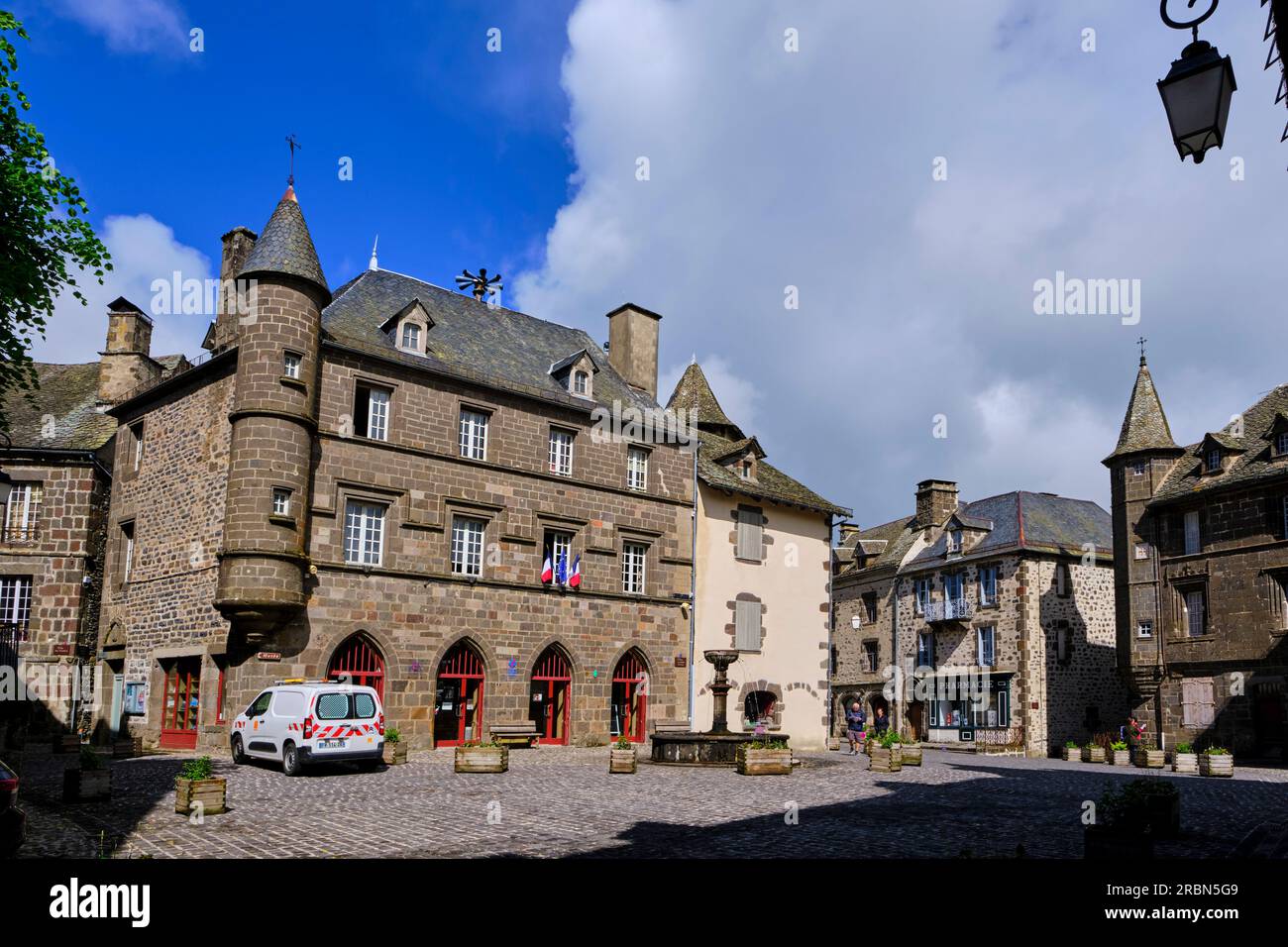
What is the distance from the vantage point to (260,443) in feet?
77.5

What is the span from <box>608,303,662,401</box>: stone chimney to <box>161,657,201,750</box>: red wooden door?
51.5 ft

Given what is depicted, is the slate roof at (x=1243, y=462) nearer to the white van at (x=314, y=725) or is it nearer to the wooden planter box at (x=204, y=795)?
the white van at (x=314, y=725)

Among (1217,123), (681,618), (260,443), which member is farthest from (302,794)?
(681,618)

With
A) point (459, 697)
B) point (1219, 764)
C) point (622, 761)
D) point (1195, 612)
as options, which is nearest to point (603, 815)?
point (622, 761)

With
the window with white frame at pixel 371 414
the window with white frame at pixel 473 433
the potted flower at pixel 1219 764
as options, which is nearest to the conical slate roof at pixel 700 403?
the window with white frame at pixel 473 433

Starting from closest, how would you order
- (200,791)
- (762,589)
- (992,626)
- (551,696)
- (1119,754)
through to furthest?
(200,791) → (551,696) → (1119,754) → (762,589) → (992,626)

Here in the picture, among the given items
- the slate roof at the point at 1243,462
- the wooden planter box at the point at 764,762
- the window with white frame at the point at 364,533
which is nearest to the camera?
the wooden planter box at the point at 764,762

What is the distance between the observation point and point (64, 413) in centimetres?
3291

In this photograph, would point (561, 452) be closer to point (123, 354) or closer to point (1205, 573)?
point (123, 354)

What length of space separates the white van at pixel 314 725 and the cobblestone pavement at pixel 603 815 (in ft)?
1.24

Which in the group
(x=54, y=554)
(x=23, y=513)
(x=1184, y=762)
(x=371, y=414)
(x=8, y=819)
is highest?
(x=371, y=414)

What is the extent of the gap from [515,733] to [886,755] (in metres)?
8.85

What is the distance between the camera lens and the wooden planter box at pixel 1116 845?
337 inches
